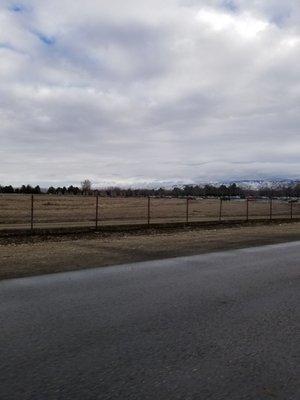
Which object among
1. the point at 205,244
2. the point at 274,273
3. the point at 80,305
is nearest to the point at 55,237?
the point at 205,244

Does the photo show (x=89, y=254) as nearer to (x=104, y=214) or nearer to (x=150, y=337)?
(x=150, y=337)

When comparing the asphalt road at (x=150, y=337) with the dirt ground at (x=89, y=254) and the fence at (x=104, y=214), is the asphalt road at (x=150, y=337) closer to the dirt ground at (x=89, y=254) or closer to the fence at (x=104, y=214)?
the dirt ground at (x=89, y=254)

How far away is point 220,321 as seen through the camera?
6.40 m

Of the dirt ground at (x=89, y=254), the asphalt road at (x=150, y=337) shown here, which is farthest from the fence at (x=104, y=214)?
the asphalt road at (x=150, y=337)

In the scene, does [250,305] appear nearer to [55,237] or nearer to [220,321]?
[220,321]

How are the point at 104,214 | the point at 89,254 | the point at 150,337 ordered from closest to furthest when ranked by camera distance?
the point at 150,337
the point at 89,254
the point at 104,214

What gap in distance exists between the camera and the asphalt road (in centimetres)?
430

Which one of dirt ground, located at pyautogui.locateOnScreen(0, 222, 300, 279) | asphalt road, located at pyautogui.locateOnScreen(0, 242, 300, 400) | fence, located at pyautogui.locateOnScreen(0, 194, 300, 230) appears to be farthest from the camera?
fence, located at pyautogui.locateOnScreen(0, 194, 300, 230)

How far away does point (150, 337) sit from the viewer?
567cm

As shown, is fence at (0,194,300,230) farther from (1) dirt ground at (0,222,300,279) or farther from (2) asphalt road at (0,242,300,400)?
(2) asphalt road at (0,242,300,400)

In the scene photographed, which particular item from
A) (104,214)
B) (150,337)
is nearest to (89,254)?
(150,337)

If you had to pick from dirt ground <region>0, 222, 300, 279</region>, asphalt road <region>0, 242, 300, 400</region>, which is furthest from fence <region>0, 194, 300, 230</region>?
asphalt road <region>0, 242, 300, 400</region>

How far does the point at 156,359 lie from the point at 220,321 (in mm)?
1663

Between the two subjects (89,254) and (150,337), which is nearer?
(150,337)
